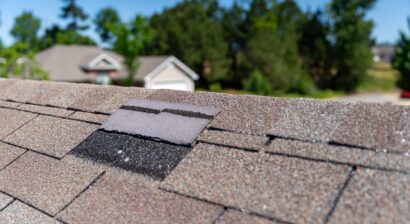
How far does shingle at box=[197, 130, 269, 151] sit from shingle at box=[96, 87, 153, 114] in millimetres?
791

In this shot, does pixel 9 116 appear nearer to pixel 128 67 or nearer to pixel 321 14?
pixel 128 67

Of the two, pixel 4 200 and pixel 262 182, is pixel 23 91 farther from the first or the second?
pixel 262 182

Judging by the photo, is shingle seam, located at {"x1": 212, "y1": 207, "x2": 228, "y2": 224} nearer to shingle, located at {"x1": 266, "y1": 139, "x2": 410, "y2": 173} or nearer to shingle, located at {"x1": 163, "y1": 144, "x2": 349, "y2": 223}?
shingle, located at {"x1": 163, "y1": 144, "x2": 349, "y2": 223}

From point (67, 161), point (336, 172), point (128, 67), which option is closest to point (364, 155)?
point (336, 172)

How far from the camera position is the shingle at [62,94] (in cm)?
258

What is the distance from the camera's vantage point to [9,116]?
2703 millimetres

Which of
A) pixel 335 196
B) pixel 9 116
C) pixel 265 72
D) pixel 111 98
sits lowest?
pixel 265 72

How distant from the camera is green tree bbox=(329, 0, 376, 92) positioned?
1638 inches

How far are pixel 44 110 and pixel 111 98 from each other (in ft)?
1.78

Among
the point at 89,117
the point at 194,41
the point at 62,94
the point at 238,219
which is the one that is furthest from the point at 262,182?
the point at 194,41

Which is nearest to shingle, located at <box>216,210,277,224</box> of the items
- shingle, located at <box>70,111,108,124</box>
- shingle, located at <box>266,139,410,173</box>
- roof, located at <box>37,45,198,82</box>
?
shingle, located at <box>266,139,410,173</box>

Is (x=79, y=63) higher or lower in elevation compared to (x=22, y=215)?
lower

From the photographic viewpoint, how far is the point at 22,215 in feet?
4.99

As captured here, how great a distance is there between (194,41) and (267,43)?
8042mm
